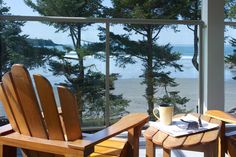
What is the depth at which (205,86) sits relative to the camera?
4359mm

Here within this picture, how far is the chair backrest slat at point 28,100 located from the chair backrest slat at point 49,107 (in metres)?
0.05

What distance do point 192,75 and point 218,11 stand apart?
833 millimetres

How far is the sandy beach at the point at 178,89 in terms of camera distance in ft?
14.0

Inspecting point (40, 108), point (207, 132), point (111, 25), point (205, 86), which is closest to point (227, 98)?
point (205, 86)

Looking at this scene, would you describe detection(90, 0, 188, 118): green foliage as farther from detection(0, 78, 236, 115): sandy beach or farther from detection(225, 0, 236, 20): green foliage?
detection(225, 0, 236, 20): green foliage

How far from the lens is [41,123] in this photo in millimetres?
2158

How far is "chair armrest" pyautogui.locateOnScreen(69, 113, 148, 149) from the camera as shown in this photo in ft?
6.71

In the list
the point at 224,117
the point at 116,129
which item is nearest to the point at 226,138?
the point at 224,117

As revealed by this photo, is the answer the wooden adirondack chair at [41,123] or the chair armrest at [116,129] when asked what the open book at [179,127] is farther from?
the wooden adirondack chair at [41,123]

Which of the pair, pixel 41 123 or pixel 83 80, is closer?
pixel 41 123

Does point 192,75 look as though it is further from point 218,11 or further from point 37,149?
point 37,149

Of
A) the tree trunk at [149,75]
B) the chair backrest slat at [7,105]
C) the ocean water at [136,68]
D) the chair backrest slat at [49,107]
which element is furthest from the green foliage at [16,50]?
the chair backrest slat at [49,107]

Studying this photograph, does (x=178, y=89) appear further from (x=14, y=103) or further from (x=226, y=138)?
(x=14, y=103)

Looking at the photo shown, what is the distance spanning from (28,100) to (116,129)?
581 mm
